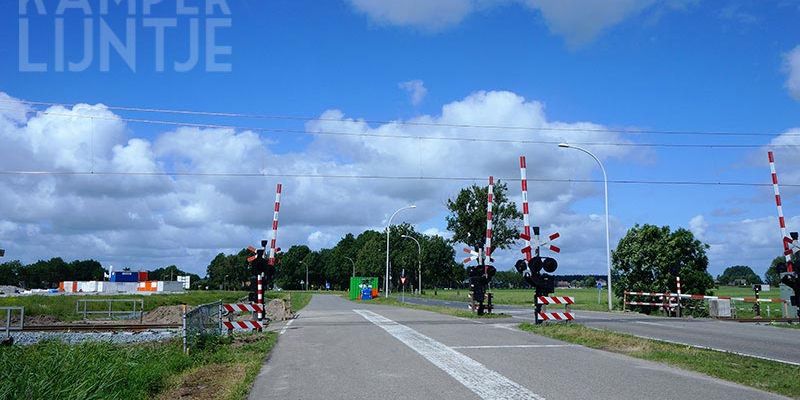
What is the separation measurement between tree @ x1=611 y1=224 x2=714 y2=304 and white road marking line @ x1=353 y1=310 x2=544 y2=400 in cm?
2135

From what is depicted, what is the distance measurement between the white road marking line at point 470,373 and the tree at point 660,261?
70.0ft

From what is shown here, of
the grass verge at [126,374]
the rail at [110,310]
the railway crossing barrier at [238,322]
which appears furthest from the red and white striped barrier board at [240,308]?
the rail at [110,310]

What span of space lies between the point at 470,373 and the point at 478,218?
45.4m

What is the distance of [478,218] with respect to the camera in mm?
55500

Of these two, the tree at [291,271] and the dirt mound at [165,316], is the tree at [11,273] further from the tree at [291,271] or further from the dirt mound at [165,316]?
the dirt mound at [165,316]

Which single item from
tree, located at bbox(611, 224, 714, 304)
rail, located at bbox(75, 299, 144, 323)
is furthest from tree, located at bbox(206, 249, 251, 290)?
tree, located at bbox(611, 224, 714, 304)

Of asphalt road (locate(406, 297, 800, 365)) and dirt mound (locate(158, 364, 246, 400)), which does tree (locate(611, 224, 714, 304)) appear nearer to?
asphalt road (locate(406, 297, 800, 365))

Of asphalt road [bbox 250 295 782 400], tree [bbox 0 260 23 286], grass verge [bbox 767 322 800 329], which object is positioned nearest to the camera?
asphalt road [bbox 250 295 782 400]

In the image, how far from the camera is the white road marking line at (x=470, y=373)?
858cm

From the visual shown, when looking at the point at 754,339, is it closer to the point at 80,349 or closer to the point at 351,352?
the point at 351,352

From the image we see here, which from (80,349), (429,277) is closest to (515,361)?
(80,349)

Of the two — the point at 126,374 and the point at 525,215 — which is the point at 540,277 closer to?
the point at 525,215

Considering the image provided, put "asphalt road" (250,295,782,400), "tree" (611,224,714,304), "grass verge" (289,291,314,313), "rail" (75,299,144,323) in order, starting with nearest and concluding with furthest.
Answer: "asphalt road" (250,295,782,400), "tree" (611,224,714,304), "rail" (75,299,144,323), "grass verge" (289,291,314,313)

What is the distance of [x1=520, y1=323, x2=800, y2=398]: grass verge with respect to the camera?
963cm
